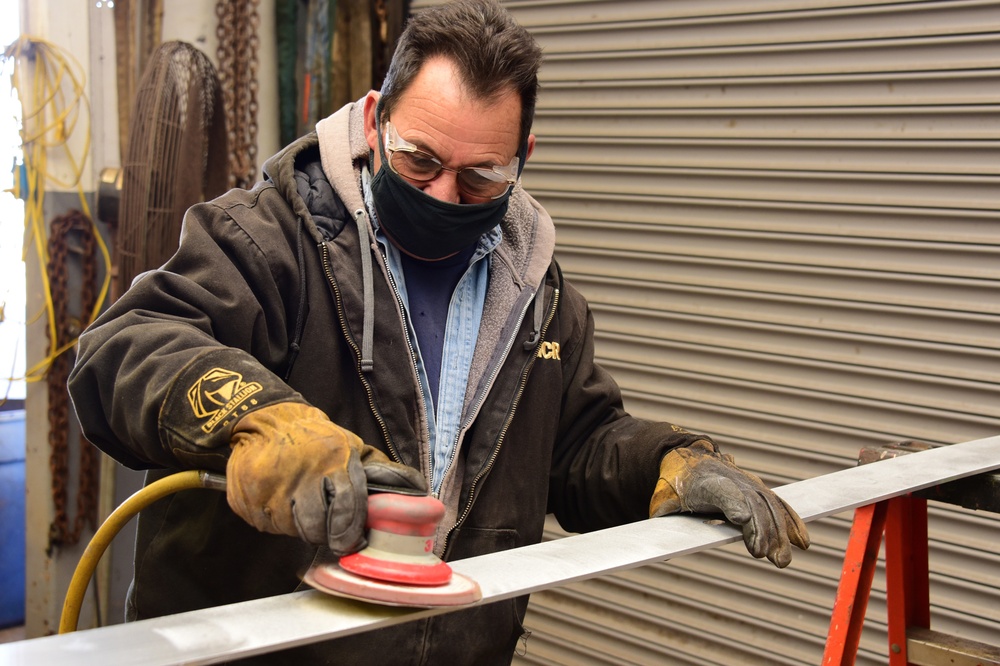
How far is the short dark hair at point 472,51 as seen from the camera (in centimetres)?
187

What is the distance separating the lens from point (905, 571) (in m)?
2.23

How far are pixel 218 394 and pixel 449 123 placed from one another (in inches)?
29.1

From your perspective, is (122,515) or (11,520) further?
(11,520)

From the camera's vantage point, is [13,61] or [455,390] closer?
[455,390]

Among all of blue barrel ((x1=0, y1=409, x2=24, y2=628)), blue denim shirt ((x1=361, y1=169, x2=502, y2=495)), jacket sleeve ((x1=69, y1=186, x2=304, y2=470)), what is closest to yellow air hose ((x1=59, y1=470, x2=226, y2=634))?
jacket sleeve ((x1=69, y1=186, x2=304, y2=470))

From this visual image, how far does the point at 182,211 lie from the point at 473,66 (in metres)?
2.19

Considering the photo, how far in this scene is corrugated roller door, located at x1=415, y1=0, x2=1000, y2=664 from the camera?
344 cm

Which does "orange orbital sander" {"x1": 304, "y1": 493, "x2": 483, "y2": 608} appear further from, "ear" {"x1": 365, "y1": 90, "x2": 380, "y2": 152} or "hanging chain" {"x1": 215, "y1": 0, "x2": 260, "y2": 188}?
"hanging chain" {"x1": 215, "y1": 0, "x2": 260, "y2": 188}

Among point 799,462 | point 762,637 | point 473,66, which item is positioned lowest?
point 762,637

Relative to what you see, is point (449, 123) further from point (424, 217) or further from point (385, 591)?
point (385, 591)

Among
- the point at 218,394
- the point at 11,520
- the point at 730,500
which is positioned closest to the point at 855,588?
the point at 730,500

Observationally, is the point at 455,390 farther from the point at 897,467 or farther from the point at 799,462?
the point at 799,462

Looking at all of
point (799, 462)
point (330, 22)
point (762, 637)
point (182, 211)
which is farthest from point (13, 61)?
point (762, 637)

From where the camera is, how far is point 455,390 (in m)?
2.02
